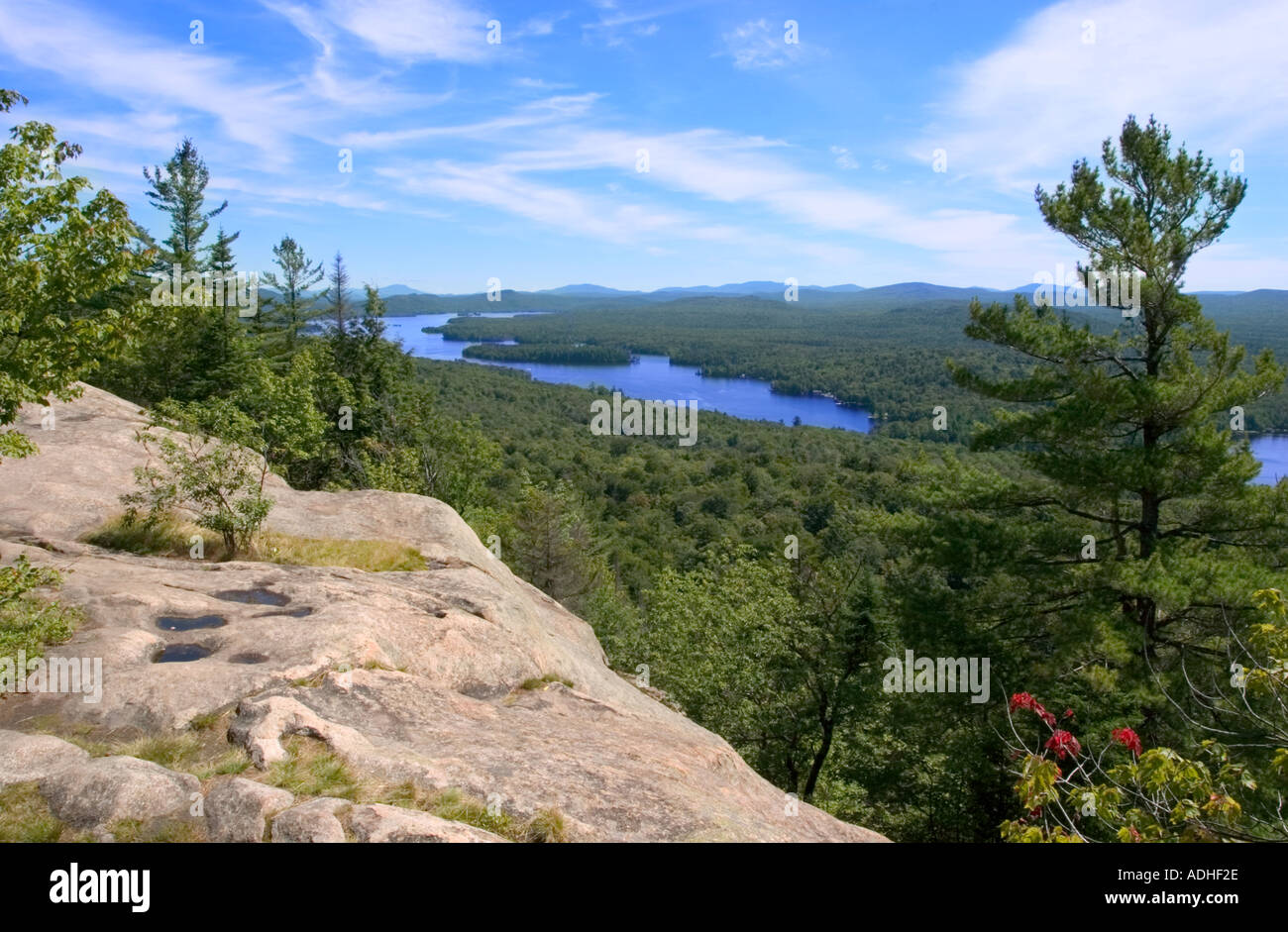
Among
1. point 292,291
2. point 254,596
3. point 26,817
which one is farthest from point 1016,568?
point 292,291

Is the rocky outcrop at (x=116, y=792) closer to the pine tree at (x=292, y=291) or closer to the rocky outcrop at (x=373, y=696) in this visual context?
the rocky outcrop at (x=373, y=696)

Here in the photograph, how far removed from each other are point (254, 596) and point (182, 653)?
1.44m

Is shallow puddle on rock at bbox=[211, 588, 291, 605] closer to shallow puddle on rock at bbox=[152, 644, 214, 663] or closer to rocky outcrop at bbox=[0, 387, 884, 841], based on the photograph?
rocky outcrop at bbox=[0, 387, 884, 841]

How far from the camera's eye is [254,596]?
25.5 feet

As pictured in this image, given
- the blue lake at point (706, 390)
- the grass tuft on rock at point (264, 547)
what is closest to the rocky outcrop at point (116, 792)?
the grass tuft on rock at point (264, 547)

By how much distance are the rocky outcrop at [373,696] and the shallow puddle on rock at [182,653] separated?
0.01 metres

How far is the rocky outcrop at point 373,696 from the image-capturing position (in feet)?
15.4

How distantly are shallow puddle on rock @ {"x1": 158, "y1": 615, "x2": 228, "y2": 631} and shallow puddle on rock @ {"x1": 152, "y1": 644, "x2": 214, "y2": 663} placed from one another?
0.38 metres

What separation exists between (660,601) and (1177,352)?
14560 millimetres

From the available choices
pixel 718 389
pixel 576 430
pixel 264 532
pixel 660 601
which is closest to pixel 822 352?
pixel 718 389

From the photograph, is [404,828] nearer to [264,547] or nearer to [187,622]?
[187,622]

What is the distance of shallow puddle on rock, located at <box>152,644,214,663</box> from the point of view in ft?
20.5

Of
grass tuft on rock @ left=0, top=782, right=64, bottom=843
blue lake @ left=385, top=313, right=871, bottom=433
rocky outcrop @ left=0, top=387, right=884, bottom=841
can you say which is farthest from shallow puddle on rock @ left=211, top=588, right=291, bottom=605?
blue lake @ left=385, top=313, right=871, bottom=433
